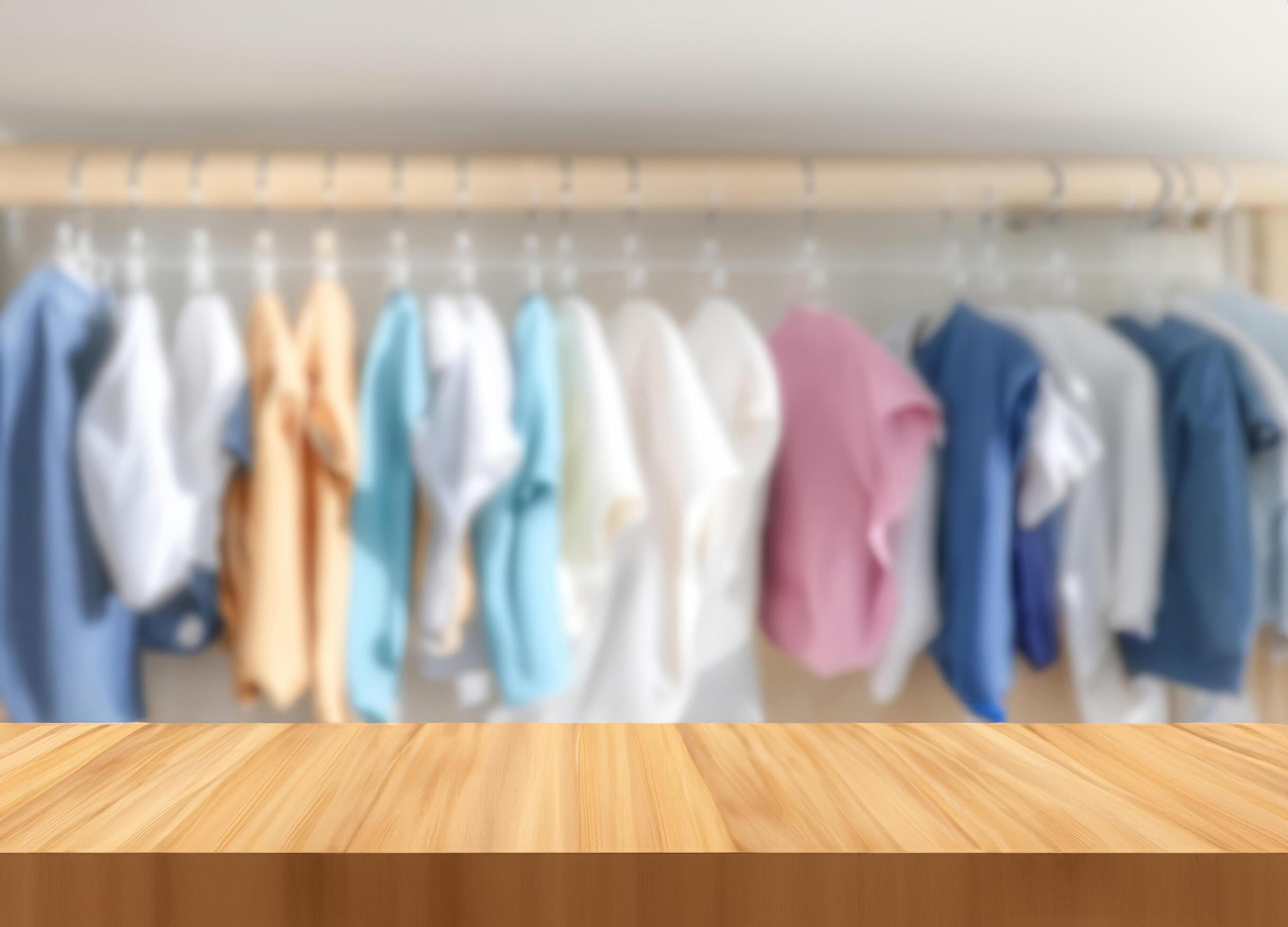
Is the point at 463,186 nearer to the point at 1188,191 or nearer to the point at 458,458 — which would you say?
the point at 458,458

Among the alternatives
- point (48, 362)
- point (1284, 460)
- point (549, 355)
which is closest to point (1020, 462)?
point (1284, 460)

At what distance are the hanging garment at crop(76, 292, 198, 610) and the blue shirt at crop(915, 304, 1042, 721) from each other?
32.7 inches

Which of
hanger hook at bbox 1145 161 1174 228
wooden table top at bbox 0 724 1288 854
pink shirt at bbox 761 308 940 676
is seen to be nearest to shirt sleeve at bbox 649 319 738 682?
pink shirt at bbox 761 308 940 676

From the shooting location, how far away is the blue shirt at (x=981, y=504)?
1117mm

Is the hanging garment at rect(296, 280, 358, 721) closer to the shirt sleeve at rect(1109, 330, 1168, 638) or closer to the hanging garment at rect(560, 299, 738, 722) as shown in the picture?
the hanging garment at rect(560, 299, 738, 722)

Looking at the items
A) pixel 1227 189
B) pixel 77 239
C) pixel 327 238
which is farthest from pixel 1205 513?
pixel 77 239

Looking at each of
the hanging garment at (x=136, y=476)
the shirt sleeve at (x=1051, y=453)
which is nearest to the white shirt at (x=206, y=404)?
the hanging garment at (x=136, y=476)

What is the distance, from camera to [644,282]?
1427 mm

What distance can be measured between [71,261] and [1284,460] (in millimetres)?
1401

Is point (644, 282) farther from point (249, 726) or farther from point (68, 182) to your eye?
point (249, 726)

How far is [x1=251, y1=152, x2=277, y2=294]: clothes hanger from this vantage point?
1180 millimetres

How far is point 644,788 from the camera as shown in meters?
0.15

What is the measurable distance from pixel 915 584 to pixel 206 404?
81 centimetres

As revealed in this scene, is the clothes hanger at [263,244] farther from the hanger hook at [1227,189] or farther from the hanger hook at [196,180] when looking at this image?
the hanger hook at [1227,189]
